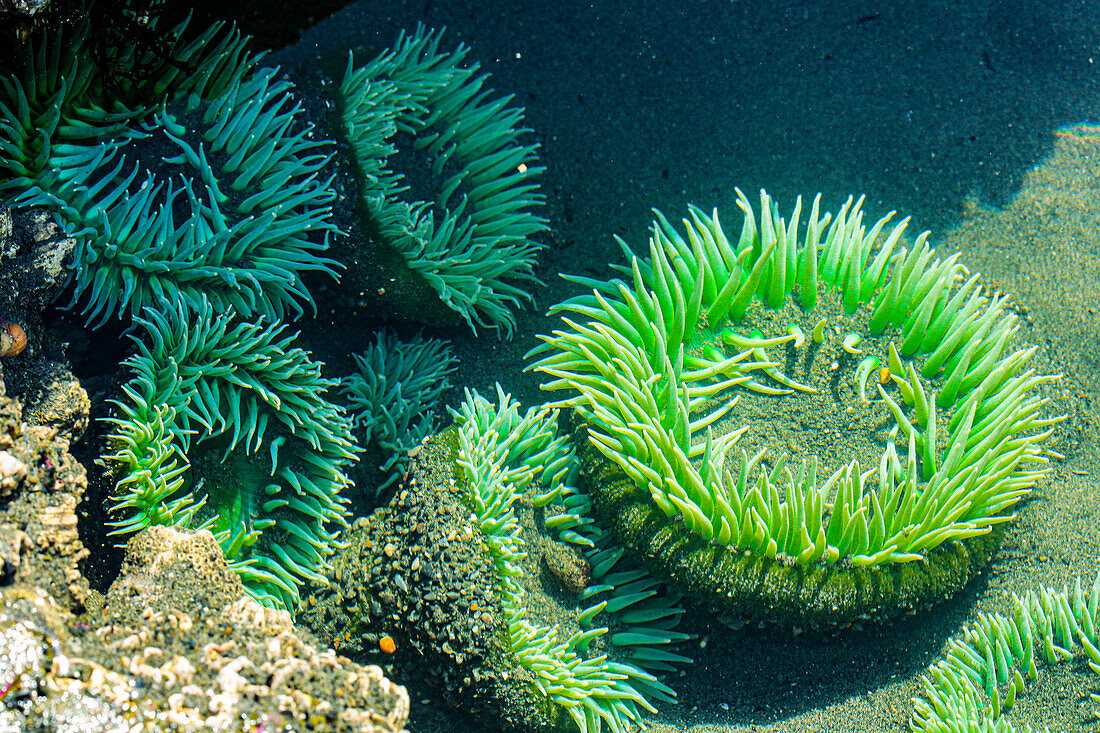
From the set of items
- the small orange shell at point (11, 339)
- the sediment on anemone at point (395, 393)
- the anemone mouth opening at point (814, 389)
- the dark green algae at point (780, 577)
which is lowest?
the small orange shell at point (11, 339)

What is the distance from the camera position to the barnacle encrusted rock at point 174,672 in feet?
6.79

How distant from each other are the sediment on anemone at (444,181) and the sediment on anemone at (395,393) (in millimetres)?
340

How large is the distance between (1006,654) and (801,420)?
1.33 m

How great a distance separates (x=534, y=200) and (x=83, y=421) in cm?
273

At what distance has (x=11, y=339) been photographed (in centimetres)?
293

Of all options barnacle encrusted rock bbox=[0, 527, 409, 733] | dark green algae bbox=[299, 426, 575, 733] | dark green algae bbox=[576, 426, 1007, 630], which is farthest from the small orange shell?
dark green algae bbox=[576, 426, 1007, 630]

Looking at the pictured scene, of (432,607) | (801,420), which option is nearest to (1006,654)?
(801,420)

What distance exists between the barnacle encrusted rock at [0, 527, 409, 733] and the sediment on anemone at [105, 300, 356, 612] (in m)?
0.74

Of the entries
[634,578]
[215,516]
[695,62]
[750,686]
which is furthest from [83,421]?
[695,62]

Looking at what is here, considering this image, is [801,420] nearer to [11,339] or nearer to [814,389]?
[814,389]

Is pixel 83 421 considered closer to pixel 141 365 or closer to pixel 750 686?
pixel 141 365

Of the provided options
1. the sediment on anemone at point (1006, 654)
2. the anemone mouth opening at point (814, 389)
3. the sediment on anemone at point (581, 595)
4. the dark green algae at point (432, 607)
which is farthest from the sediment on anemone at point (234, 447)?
the sediment on anemone at point (1006, 654)

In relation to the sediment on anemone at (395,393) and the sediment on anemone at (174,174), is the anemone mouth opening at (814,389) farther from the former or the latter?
the sediment on anemone at (174,174)

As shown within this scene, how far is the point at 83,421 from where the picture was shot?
3.12 metres
